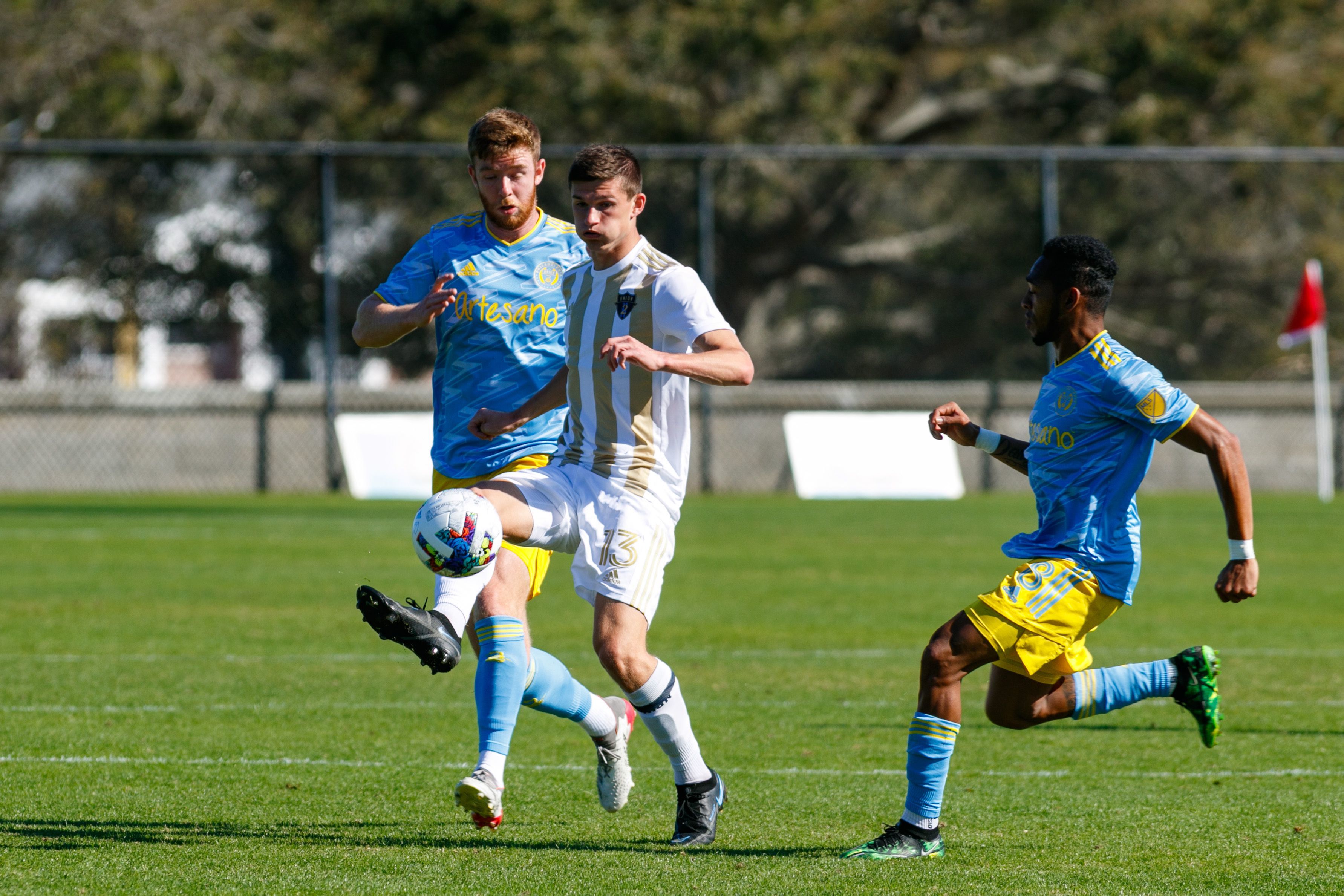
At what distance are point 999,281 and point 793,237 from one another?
320 cm

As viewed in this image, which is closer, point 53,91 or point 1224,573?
point 1224,573

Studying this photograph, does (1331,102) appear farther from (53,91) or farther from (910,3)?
(53,91)

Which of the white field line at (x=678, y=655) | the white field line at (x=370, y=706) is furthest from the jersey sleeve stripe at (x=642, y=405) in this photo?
the white field line at (x=678, y=655)

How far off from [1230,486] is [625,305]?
1.92m

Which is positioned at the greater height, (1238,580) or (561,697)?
(1238,580)

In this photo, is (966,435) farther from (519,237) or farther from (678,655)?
(678,655)

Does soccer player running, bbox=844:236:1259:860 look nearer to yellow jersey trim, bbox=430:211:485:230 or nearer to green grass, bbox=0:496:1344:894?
green grass, bbox=0:496:1344:894

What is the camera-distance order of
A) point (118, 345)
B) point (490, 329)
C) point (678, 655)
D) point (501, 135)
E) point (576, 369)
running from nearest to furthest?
point (576, 369) → point (501, 135) → point (490, 329) → point (678, 655) → point (118, 345)

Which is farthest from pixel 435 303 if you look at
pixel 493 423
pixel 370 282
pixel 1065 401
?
pixel 370 282

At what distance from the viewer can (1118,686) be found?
5473 mm

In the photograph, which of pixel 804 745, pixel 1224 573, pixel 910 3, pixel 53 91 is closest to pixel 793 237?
pixel 910 3

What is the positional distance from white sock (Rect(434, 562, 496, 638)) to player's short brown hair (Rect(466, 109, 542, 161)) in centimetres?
143

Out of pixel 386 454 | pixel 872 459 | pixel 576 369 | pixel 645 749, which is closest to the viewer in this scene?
pixel 576 369

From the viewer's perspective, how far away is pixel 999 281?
77.4 feet
